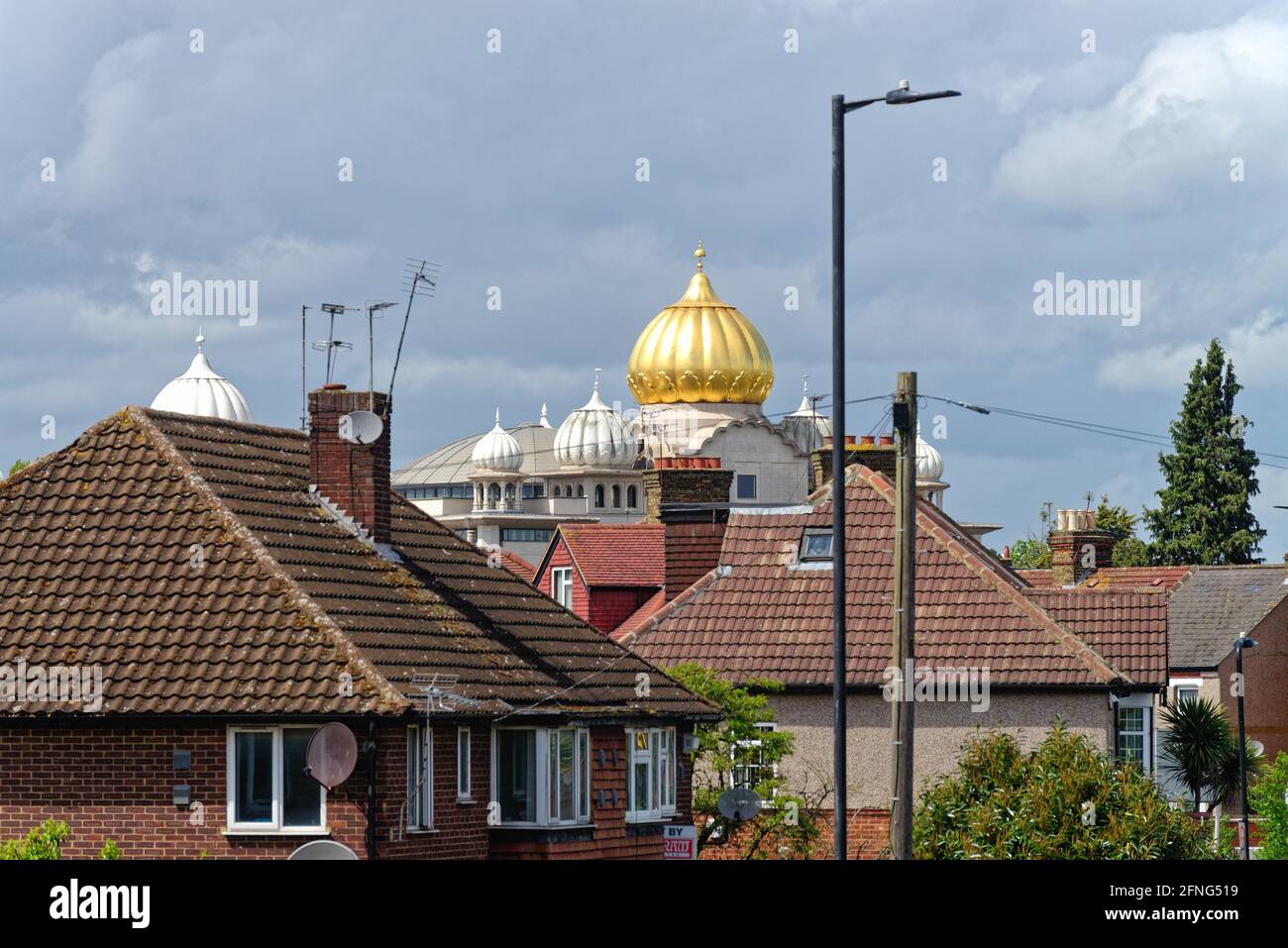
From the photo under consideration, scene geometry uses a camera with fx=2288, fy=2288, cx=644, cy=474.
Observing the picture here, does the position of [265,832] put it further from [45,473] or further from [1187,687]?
[1187,687]

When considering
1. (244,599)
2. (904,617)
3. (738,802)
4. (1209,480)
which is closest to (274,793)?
(244,599)

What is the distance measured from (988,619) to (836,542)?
642 inches

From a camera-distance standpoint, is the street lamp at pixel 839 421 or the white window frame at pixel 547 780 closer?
the street lamp at pixel 839 421

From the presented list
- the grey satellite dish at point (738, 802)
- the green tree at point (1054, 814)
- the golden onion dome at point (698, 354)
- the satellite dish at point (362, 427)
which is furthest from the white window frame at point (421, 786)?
the golden onion dome at point (698, 354)

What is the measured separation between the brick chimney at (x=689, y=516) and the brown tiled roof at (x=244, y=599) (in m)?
12.0

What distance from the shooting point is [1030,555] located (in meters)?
140

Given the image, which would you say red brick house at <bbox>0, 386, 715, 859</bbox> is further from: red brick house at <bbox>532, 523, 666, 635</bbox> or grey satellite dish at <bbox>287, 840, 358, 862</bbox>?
red brick house at <bbox>532, 523, 666, 635</bbox>

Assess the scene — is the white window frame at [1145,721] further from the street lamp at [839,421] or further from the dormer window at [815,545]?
the street lamp at [839,421]

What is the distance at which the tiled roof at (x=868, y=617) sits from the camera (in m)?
37.7

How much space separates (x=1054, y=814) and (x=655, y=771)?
16.6ft

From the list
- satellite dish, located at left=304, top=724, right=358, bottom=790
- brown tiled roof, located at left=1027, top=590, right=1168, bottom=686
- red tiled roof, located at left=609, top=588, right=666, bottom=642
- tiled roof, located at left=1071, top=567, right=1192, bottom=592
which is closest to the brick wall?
satellite dish, located at left=304, top=724, right=358, bottom=790

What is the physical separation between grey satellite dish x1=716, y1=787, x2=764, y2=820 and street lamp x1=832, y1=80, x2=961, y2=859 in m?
6.92

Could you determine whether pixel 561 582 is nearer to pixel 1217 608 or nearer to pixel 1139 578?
pixel 1217 608
